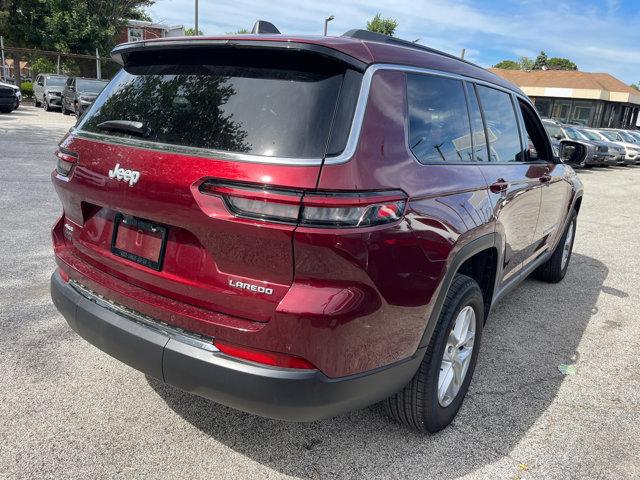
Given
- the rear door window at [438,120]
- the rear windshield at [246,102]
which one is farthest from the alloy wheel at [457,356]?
the rear windshield at [246,102]

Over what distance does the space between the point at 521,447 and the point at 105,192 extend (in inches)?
93.2

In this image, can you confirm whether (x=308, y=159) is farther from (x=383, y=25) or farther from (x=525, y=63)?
(x=525, y=63)

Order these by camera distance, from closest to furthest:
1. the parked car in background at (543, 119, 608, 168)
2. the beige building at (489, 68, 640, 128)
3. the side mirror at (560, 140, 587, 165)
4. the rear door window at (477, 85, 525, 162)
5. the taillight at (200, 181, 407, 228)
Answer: the taillight at (200, 181, 407, 228)
the rear door window at (477, 85, 525, 162)
the side mirror at (560, 140, 587, 165)
the parked car in background at (543, 119, 608, 168)
the beige building at (489, 68, 640, 128)

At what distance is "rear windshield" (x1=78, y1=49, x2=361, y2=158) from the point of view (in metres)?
1.98

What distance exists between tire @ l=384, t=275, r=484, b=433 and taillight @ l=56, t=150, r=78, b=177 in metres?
1.91

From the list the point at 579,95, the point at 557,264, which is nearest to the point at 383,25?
the point at 579,95

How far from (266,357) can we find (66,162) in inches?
57.5

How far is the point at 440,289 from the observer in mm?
2352

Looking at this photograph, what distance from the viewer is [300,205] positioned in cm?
187

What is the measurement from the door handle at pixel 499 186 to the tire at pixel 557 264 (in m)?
2.36

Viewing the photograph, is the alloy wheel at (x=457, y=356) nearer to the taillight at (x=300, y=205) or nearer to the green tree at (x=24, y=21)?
the taillight at (x=300, y=205)

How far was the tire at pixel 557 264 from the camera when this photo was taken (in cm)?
525

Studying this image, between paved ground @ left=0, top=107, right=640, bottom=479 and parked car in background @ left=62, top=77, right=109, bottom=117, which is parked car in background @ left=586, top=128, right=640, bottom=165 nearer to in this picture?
parked car in background @ left=62, top=77, right=109, bottom=117

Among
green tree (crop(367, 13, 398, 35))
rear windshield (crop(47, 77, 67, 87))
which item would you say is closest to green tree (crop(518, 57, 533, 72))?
green tree (crop(367, 13, 398, 35))
